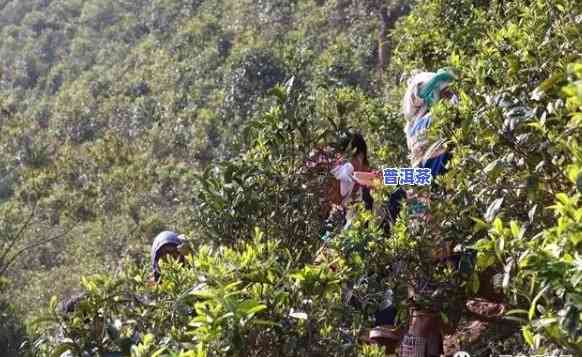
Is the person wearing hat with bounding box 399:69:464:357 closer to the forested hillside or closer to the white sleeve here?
the forested hillside

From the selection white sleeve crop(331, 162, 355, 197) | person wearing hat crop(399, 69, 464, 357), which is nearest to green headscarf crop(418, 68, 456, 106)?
person wearing hat crop(399, 69, 464, 357)

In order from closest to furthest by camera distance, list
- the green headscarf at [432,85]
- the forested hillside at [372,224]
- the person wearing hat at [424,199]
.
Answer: the forested hillside at [372,224] < the person wearing hat at [424,199] < the green headscarf at [432,85]

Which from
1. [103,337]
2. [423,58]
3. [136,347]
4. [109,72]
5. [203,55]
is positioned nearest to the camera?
[136,347]

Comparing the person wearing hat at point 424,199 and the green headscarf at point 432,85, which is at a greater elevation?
the green headscarf at point 432,85

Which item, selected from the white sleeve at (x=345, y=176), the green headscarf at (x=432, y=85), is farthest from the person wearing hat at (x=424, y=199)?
the white sleeve at (x=345, y=176)

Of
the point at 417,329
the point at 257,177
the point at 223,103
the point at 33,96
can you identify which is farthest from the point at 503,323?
the point at 33,96

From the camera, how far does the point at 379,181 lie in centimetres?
314

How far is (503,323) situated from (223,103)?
1259 cm

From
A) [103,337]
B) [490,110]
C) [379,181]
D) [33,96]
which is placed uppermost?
[490,110]

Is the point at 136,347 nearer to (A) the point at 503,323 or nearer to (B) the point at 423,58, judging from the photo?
(A) the point at 503,323

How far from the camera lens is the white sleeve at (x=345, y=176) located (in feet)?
11.9

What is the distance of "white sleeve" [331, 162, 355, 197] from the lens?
3633 mm

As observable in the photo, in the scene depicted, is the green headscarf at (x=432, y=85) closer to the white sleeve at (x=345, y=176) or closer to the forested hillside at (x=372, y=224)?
the forested hillside at (x=372, y=224)

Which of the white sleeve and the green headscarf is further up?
the green headscarf
